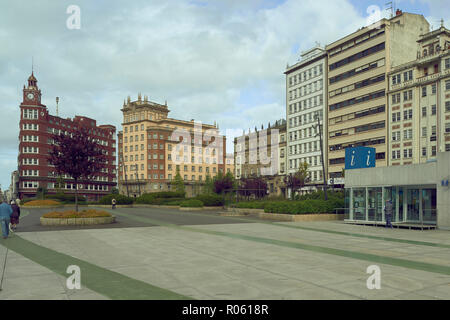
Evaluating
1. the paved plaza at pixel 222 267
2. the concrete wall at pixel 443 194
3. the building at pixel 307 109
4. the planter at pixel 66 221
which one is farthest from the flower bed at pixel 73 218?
the building at pixel 307 109

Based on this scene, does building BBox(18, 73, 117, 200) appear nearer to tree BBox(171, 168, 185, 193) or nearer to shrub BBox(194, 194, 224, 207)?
tree BBox(171, 168, 185, 193)

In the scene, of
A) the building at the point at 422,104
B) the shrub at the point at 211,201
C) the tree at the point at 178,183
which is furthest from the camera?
the tree at the point at 178,183

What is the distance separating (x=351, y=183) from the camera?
1002 inches

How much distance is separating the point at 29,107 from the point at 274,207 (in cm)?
8553

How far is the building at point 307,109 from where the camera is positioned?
Result: 76625mm

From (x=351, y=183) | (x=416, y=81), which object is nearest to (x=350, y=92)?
(x=416, y=81)

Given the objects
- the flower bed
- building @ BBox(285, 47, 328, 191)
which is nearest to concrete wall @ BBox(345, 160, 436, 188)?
the flower bed

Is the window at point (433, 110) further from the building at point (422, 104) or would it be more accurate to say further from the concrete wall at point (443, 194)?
the concrete wall at point (443, 194)

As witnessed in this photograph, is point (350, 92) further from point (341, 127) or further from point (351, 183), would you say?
point (351, 183)

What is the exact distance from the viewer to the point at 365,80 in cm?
6669

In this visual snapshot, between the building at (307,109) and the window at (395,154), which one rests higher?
the building at (307,109)

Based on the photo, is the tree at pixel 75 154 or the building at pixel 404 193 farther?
the tree at pixel 75 154

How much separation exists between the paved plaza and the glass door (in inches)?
297

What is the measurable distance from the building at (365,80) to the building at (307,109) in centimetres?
228
